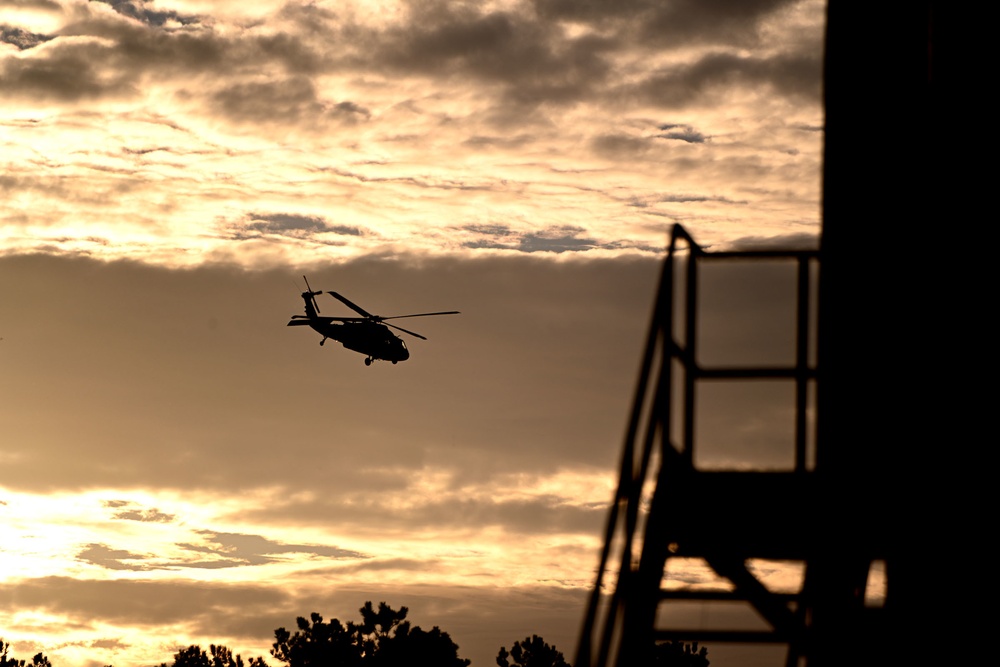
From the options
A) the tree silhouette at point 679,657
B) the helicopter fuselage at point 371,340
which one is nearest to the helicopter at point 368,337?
the helicopter fuselage at point 371,340

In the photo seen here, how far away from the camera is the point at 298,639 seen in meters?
79.1

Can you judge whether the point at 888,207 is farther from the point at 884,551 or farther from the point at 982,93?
the point at 884,551

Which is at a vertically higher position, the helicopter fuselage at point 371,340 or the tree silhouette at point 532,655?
the helicopter fuselage at point 371,340

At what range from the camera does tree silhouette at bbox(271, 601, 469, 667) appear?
76000mm

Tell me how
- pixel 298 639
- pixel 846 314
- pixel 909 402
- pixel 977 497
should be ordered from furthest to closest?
pixel 298 639 < pixel 846 314 < pixel 909 402 < pixel 977 497

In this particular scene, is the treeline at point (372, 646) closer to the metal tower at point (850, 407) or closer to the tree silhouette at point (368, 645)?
the tree silhouette at point (368, 645)

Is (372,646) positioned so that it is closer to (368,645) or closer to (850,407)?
(368,645)

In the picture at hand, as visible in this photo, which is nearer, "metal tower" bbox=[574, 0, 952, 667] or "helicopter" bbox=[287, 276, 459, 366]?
"metal tower" bbox=[574, 0, 952, 667]

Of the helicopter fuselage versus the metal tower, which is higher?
the helicopter fuselage

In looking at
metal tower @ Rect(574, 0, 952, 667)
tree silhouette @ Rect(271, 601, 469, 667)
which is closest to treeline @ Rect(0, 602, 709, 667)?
tree silhouette @ Rect(271, 601, 469, 667)

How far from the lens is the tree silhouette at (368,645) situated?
76000mm

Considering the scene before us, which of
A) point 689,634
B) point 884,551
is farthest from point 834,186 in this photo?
point 689,634

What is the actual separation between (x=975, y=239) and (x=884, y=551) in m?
2.03

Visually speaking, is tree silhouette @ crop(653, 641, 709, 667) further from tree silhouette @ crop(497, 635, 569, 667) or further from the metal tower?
the metal tower
